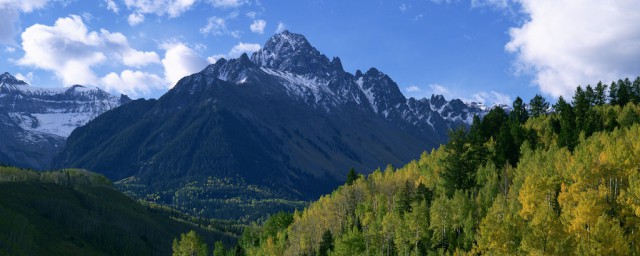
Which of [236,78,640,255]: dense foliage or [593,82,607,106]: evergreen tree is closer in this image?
[236,78,640,255]: dense foliage

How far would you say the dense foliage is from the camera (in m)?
84.1

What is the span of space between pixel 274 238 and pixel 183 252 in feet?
95.5

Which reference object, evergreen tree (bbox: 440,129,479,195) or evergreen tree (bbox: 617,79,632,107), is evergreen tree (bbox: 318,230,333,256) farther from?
evergreen tree (bbox: 617,79,632,107)

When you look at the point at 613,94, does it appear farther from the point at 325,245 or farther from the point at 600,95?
the point at 325,245

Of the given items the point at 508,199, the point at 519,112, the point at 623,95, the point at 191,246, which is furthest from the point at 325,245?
the point at 623,95

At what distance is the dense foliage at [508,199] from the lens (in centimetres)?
8412

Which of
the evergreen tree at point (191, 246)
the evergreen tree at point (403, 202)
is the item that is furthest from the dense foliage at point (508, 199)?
the evergreen tree at point (191, 246)

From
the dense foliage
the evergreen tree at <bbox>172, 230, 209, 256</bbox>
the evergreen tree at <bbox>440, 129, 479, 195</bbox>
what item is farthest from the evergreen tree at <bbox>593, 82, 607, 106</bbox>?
the evergreen tree at <bbox>172, 230, 209, 256</bbox>

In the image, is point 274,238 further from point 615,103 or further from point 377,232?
point 615,103

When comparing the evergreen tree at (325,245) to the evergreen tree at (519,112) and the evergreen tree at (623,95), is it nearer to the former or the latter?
the evergreen tree at (519,112)

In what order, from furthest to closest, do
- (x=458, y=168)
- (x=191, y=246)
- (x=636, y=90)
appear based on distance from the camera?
(x=636, y=90) → (x=191, y=246) → (x=458, y=168)

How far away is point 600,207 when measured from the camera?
280 feet

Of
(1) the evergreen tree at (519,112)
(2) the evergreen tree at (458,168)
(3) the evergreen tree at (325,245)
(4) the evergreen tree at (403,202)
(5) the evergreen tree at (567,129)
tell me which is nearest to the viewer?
(2) the evergreen tree at (458,168)

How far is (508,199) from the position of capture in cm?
11088
